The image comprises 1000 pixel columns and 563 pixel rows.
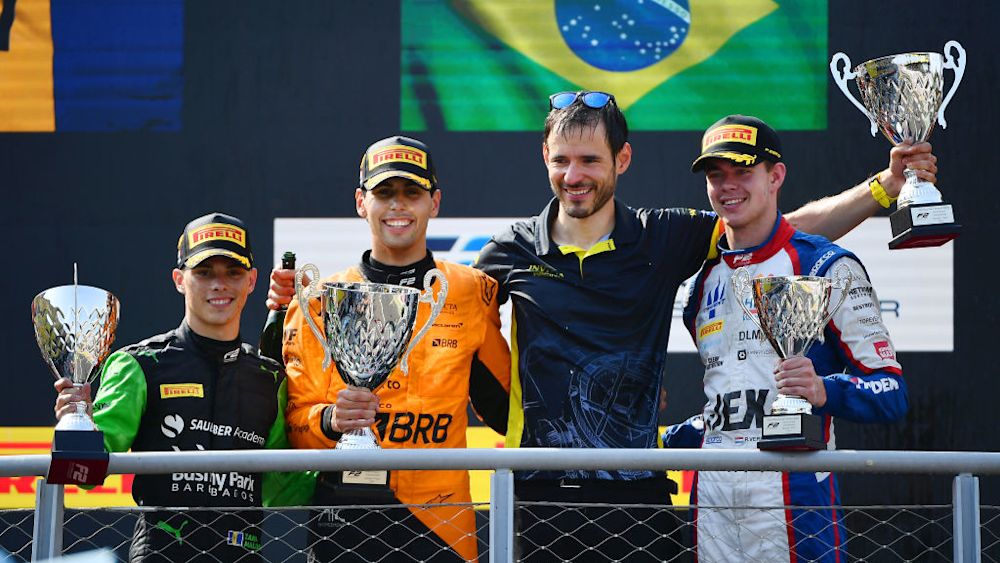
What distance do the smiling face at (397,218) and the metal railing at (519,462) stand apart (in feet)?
1.99

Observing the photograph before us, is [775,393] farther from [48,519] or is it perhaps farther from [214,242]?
[48,519]

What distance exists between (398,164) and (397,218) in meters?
0.11

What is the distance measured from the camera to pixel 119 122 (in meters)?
3.76

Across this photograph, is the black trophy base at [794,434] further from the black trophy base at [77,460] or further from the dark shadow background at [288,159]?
the dark shadow background at [288,159]

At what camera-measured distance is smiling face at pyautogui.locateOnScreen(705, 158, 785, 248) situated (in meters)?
2.60

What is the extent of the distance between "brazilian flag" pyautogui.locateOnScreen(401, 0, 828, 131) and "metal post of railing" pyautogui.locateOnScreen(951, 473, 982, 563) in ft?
5.39

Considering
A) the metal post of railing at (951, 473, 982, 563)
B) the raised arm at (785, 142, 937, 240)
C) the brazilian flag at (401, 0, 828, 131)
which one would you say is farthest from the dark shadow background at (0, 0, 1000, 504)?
the metal post of railing at (951, 473, 982, 563)

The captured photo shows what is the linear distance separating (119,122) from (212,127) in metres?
0.27

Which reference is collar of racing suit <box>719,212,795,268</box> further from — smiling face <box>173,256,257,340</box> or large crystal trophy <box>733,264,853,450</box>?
smiling face <box>173,256,257,340</box>

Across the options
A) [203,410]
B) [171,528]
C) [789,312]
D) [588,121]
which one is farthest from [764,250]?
[171,528]

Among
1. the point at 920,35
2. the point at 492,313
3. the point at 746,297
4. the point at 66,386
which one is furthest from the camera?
the point at 920,35

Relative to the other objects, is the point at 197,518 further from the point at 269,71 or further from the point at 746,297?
the point at 269,71

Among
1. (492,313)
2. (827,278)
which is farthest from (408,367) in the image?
(827,278)

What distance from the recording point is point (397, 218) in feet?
8.69
